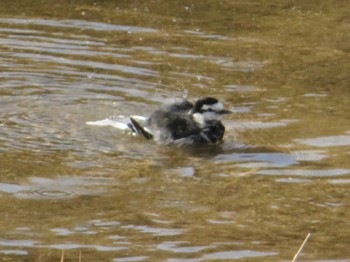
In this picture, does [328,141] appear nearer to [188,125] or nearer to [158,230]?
[188,125]

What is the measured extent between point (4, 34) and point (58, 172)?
3.46m

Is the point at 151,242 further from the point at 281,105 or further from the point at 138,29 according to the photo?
the point at 138,29

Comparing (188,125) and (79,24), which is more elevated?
(79,24)

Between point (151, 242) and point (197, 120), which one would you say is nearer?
point (151, 242)

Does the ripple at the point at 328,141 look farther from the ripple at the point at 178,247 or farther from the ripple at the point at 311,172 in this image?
the ripple at the point at 178,247

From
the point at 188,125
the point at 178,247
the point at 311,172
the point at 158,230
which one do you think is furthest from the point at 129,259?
the point at 188,125

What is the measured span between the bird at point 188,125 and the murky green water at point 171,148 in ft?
0.35

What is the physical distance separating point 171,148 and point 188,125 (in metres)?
0.33

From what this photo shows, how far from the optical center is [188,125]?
922 centimetres

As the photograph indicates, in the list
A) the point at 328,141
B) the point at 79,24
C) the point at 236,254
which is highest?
the point at 79,24

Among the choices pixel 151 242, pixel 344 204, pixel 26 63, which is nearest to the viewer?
pixel 151 242

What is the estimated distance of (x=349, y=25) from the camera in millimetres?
11977

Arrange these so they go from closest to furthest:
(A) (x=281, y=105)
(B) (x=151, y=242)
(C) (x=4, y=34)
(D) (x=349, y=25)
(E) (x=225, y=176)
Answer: (B) (x=151, y=242)
(E) (x=225, y=176)
(A) (x=281, y=105)
(C) (x=4, y=34)
(D) (x=349, y=25)

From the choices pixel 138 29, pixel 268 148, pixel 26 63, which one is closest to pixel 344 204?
pixel 268 148
